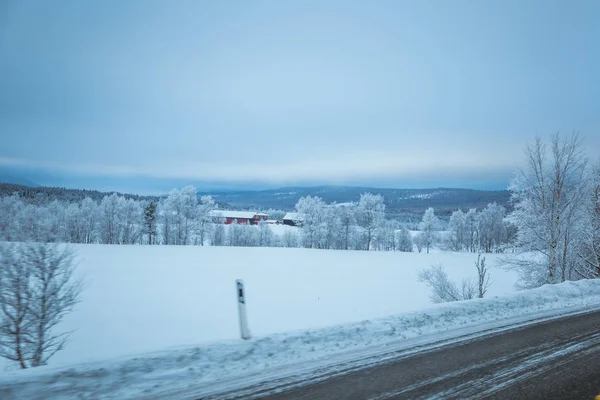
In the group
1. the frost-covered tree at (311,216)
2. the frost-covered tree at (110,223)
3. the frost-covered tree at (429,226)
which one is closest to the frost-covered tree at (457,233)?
the frost-covered tree at (429,226)

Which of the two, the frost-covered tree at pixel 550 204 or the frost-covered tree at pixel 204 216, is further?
the frost-covered tree at pixel 204 216

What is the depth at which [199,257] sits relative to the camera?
43.2 meters

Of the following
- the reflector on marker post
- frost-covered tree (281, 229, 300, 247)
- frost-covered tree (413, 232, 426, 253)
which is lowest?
frost-covered tree (413, 232, 426, 253)

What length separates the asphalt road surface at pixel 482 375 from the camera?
3982 mm

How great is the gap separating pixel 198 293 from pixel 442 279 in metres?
16.8

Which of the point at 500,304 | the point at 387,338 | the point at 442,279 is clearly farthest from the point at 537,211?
the point at 387,338

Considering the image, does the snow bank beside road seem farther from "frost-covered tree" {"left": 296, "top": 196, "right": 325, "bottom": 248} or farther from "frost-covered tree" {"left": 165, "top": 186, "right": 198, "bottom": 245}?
"frost-covered tree" {"left": 165, "top": 186, "right": 198, "bottom": 245}

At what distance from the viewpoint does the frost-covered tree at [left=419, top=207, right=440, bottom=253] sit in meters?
83.0

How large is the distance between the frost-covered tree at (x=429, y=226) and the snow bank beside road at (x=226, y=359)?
260ft

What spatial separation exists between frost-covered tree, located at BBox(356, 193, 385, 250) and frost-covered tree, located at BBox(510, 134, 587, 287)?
1653 inches

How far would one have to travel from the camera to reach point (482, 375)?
15.0ft

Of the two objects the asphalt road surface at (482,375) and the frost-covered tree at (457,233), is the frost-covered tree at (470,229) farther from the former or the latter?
the asphalt road surface at (482,375)

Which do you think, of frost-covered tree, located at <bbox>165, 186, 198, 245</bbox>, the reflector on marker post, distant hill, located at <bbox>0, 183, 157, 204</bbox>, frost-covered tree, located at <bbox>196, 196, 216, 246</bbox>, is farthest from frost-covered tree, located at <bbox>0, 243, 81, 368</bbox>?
frost-covered tree, located at <bbox>196, 196, 216, 246</bbox>

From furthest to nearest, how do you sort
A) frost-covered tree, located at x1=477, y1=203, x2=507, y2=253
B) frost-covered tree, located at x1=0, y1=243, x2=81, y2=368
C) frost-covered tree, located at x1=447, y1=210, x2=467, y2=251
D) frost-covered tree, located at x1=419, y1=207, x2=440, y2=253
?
frost-covered tree, located at x1=447, y1=210, x2=467, y2=251
frost-covered tree, located at x1=419, y1=207, x2=440, y2=253
frost-covered tree, located at x1=477, y1=203, x2=507, y2=253
frost-covered tree, located at x1=0, y1=243, x2=81, y2=368
